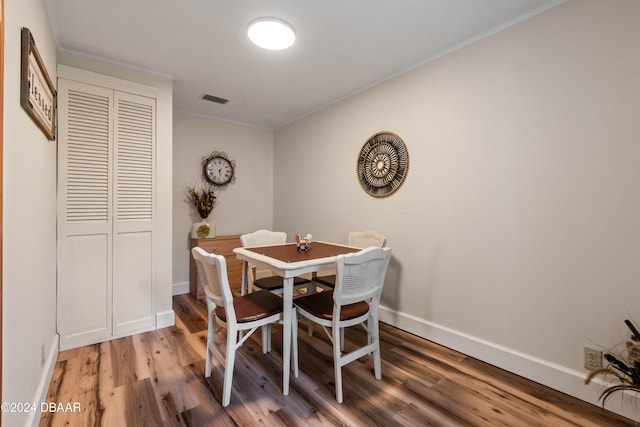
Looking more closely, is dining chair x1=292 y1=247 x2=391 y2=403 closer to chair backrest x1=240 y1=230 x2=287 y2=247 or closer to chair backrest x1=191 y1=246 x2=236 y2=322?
chair backrest x1=191 y1=246 x2=236 y2=322

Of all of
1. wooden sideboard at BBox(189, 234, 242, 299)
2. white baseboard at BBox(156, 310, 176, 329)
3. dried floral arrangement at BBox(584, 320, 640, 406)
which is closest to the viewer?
dried floral arrangement at BBox(584, 320, 640, 406)

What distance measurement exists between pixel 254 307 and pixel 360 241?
141 cm

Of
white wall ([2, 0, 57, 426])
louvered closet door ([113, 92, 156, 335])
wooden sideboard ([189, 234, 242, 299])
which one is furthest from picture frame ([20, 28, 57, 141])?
wooden sideboard ([189, 234, 242, 299])

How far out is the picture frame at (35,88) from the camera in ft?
4.27

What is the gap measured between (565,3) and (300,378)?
295 cm

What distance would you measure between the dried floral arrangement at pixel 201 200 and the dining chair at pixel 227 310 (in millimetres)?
2005

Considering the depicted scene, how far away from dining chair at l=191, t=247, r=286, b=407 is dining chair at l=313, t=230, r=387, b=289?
629 mm

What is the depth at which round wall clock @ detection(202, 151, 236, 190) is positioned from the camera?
13.0ft

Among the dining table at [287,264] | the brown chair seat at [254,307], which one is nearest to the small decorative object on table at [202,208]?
the dining table at [287,264]

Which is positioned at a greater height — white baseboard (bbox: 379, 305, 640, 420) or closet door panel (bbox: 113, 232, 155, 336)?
closet door panel (bbox: 113, 232, 155, 336)

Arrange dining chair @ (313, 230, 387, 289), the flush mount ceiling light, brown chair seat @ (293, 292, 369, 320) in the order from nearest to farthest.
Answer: brown chair seat @ (293, 292, 369, 320) < the flush mount ceiling light < dining chair @ (313, 230, 387, 289)

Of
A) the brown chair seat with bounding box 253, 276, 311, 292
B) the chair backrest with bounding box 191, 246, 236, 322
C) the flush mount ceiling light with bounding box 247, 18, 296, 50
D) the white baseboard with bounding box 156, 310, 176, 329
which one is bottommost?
the white baseboard with bounding box 156, 310, 176, 329

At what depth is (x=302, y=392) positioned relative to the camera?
5.89 ft

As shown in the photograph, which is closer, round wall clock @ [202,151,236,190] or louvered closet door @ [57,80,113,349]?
louvered closet door @ [57,80,113,349]
